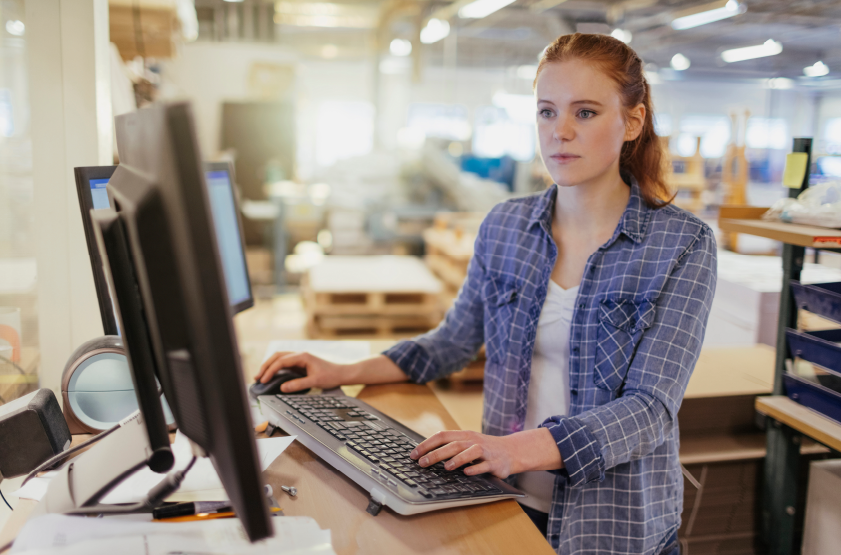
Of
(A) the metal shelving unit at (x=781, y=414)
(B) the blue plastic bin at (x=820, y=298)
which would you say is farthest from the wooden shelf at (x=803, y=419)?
(B) the blue plastic bin at (x=820, y=298)

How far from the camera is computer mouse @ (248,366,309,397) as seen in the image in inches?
57.7

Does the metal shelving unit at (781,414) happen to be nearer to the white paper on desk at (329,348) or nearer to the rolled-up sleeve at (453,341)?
the rolled-up sleeve at (453,341)

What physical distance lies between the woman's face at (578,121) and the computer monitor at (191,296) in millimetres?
926

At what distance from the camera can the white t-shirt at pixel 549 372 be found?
147 centimetres

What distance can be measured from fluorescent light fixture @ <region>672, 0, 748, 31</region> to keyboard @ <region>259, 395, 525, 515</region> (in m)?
3.76

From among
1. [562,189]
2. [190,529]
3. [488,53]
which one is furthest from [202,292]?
[488,53]

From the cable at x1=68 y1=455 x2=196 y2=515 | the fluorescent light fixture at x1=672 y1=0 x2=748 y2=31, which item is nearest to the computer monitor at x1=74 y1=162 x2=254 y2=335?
the cable at x1=68 y1=455 x2=196 y2=515

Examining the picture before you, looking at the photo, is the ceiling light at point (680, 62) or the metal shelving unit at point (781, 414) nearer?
the metal shelving unit at point (781, 414)

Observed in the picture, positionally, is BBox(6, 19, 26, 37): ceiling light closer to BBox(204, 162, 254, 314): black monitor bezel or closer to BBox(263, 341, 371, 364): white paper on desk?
BBox(204, 162, 254, 314): black monitor bezel

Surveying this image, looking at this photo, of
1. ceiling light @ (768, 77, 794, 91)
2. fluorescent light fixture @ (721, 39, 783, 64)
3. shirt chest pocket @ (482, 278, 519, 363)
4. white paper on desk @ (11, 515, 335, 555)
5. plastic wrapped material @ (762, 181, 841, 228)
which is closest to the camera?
white paper on desk @ (11, 515, 335, 555)

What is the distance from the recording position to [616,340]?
4.51 ft

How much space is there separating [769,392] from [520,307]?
4.02 ft

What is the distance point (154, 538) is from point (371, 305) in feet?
10.3

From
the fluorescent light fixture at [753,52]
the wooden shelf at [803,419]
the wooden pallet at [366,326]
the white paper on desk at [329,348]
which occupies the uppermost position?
the fluorescent light fixture at [753,52]
